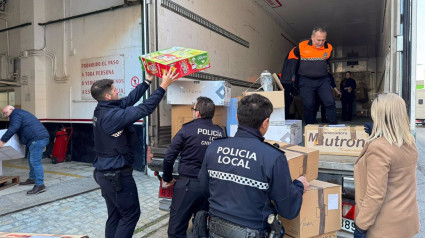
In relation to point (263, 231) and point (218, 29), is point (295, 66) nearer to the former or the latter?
point (218, 29)

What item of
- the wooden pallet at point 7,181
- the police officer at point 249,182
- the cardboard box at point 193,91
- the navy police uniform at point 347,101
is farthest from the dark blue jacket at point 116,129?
the navy police uniform at point 347,101

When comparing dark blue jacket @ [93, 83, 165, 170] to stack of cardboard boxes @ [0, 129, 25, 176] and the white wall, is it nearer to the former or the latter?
stack of cardboard boxes @ [0, 129, 25, 176]

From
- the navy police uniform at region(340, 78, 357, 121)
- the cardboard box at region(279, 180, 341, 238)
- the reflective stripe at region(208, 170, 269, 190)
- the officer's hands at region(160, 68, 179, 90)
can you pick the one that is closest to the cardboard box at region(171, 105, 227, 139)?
the officer's hands at region(160, 68, 179, 90)

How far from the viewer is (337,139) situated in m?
2.52

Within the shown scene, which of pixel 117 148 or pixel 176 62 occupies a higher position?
pixel 176 62

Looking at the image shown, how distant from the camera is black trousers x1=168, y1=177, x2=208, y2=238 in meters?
2.41

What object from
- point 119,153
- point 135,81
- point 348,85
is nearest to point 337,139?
point 119,153

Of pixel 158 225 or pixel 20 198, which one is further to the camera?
pixel 20 198

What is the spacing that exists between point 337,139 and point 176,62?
1519 mm

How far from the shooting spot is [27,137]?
462cm

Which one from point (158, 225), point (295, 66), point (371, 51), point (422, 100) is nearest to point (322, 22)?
point (371, 51)

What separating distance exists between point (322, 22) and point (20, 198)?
837 cm

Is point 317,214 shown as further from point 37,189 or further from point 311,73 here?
point 37,189

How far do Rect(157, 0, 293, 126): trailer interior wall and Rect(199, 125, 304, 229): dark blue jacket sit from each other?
6.28 feet
